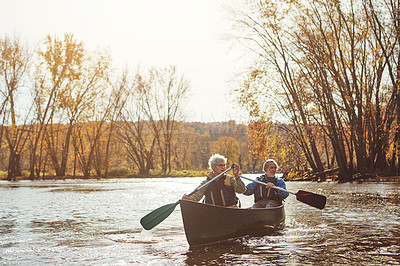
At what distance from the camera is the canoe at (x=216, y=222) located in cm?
652

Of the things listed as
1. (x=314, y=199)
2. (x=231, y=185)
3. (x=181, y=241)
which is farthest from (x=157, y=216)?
(x=314, y=199)

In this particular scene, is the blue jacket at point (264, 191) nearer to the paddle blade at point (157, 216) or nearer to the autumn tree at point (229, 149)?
the paddle blade at point (157, 216)

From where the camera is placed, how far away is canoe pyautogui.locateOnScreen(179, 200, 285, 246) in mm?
6520

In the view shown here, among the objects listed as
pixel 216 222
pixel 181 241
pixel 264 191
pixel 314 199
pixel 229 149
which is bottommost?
pixel 181 241

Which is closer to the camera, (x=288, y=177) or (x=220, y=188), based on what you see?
(x=220, y=188)

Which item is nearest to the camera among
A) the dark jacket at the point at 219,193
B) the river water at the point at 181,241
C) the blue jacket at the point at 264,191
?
the river water at the point at 181,241

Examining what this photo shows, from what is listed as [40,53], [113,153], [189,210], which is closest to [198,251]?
[189,210]

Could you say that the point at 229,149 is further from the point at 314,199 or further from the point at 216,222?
the point at 216,222

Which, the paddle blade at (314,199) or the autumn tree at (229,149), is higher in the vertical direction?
the autumn tree at (229,149)

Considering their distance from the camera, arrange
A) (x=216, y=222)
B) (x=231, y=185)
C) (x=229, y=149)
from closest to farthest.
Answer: (x=216, y=222) → (x=231, y=185) → (x=229, y=149)

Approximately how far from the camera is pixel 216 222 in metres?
6.80

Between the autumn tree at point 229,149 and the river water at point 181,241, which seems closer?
the river water at point 181,241

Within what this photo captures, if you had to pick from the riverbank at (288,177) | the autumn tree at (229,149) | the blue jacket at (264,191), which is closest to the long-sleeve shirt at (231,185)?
the blue jacket at (264,191)

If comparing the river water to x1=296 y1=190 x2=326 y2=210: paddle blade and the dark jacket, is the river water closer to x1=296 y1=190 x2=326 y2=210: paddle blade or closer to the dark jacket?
x1=296 y1=190 x2=326 y2=210: paddle blade
